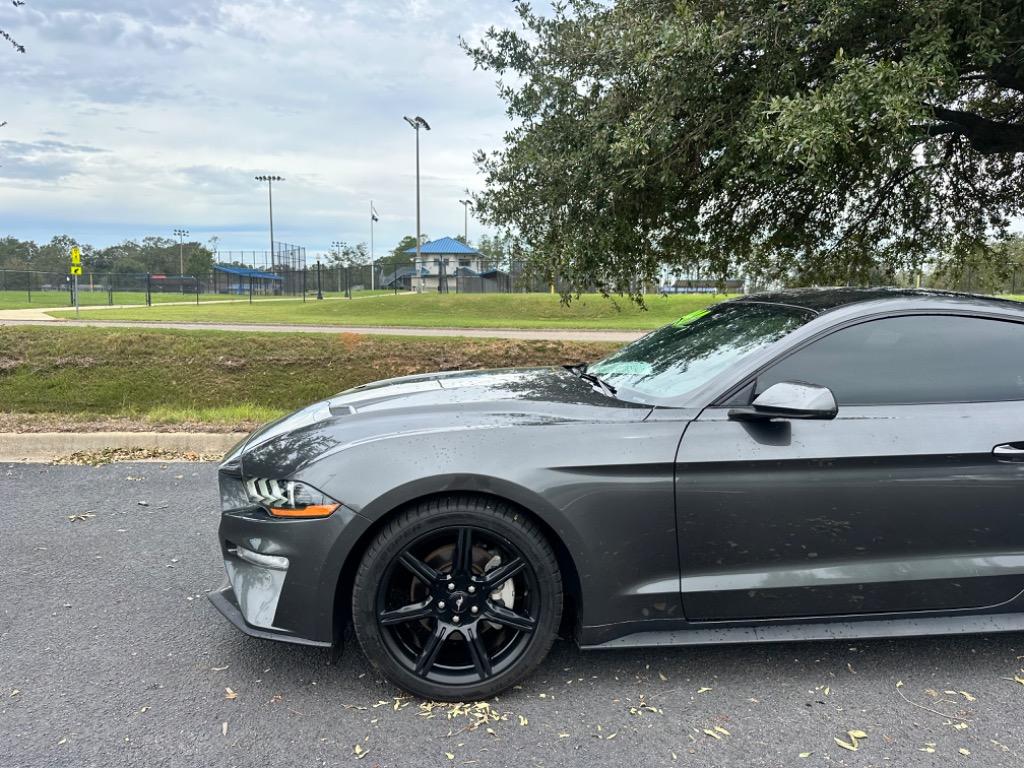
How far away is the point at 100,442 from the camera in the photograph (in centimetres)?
627

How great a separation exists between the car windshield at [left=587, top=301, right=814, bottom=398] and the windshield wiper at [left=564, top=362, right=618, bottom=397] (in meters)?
0.03

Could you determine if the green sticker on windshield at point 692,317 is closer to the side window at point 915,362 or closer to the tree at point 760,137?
the side window at point 915,362

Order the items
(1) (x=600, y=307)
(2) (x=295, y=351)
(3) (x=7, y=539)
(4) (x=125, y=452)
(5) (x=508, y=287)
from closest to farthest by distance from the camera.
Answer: (3) (x=7, y=539)
(4) (x=125, y=452)
(2) (x=295, y=351)
(1) (x=600, y=307)
(5) (x=508, y=287)

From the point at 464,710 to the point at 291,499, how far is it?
0.98 metres

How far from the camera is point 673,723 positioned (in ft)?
8.18

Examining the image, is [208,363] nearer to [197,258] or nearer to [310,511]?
[310,511]

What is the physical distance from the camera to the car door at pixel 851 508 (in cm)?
258

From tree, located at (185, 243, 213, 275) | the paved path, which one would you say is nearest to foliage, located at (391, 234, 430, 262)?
tree, located at (185, 243, 213, 275)

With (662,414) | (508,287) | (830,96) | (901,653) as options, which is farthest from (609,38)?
(508,287)

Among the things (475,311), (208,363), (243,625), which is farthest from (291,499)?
(475,311)

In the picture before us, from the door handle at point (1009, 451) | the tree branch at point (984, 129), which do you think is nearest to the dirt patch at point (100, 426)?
the door handle at point (1009, 451)

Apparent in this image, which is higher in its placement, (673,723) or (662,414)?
(662,414)

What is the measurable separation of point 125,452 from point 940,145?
9521 millimetres

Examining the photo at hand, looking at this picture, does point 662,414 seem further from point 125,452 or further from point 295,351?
point 295,351
